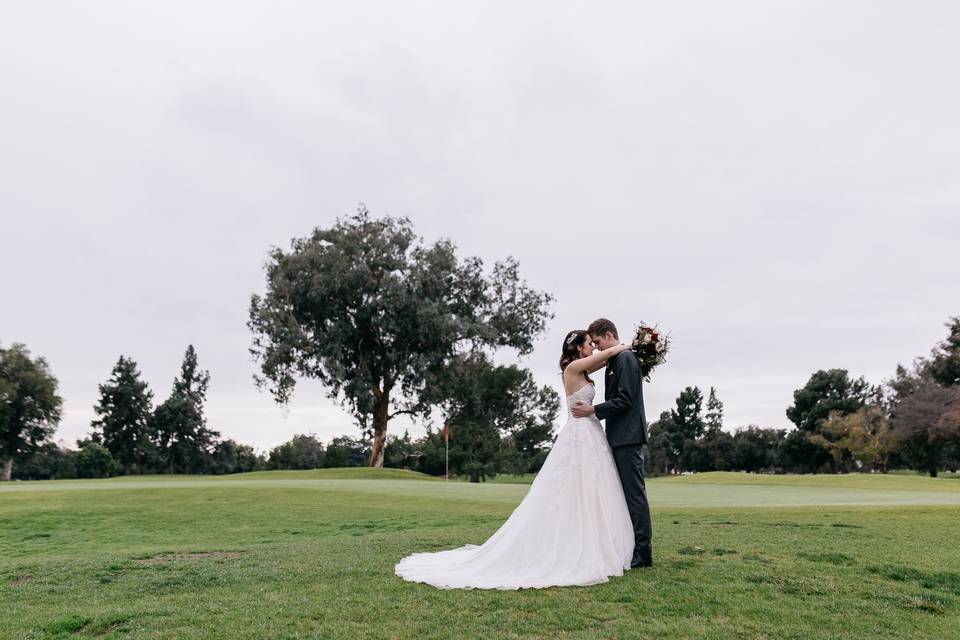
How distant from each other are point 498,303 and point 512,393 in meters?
19.1

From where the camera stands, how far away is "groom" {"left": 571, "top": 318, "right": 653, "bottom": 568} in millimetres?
7445

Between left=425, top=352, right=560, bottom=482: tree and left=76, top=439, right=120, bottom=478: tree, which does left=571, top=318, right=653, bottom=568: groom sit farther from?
left=76, top=439, right=120, bottom=478: tree

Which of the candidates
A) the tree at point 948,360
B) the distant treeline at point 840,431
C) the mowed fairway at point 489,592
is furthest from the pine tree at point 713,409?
the mowed fairway at point 489,592

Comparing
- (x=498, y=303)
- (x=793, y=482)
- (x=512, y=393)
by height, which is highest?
(x=498, y=303)

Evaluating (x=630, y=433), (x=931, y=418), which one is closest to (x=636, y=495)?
(x=630, y=433)

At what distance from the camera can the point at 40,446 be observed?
63.5 metres

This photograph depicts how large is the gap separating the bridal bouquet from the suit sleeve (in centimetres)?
29

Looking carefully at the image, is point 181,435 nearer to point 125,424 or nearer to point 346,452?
point 125,424

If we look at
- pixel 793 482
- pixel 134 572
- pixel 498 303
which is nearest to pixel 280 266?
pixel 498 303

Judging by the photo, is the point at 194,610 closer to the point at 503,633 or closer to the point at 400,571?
the point at 400,571

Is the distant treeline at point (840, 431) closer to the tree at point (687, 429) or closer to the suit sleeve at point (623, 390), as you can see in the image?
the tree at point (687, 429)

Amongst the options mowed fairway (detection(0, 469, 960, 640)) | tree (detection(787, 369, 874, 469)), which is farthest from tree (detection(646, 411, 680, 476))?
mowed fairway (detection(0, 469, 960, 640))

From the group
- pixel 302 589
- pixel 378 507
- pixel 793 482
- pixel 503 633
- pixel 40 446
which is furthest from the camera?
pixel 40 446

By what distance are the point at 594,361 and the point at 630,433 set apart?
0.89m
